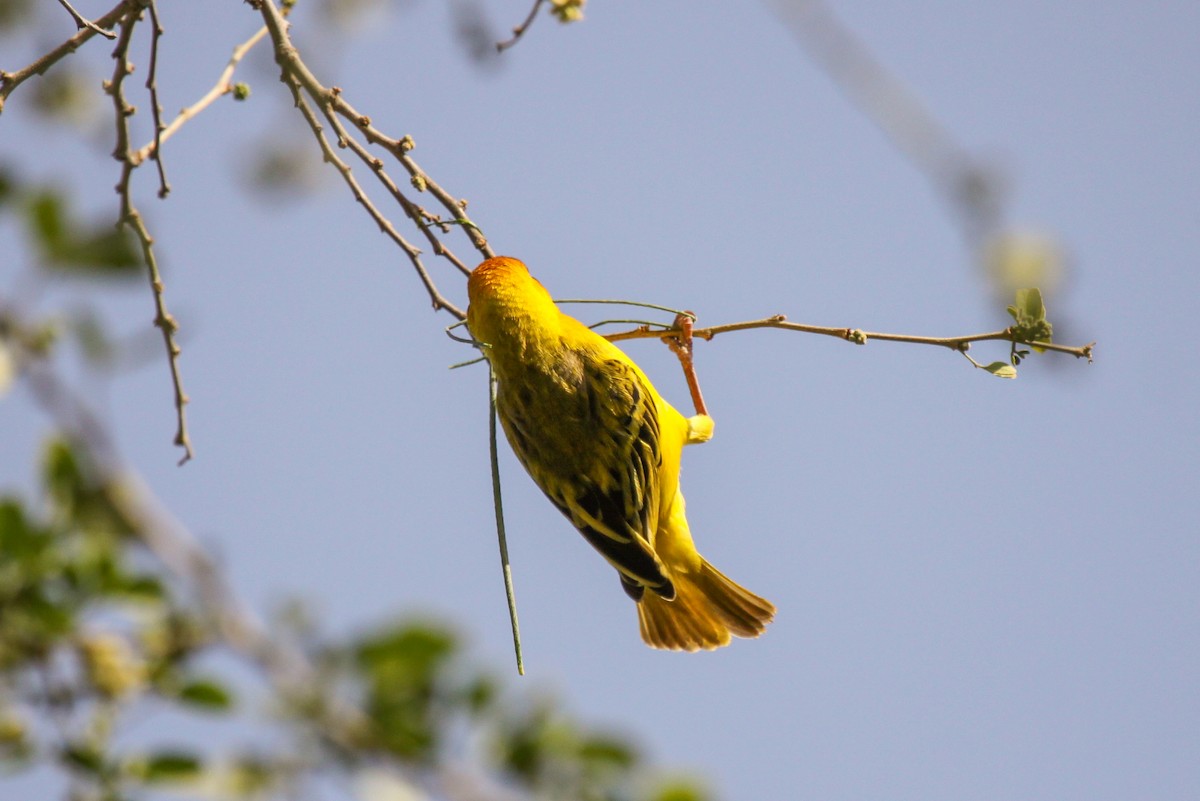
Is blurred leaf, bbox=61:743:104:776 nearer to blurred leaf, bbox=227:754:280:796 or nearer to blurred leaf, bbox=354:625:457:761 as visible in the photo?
blurred leaf, bbox=227:754:280:796

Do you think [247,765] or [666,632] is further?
[666,632]

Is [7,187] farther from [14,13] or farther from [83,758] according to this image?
[14,13]

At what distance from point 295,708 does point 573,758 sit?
1.32 feet

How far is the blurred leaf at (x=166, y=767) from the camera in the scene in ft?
5.03

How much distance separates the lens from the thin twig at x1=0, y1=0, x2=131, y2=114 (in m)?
2.45

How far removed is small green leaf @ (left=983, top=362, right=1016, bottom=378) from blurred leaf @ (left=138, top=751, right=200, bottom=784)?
2.08 metres

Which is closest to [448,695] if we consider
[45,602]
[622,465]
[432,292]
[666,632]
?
[45,602]

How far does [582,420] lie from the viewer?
4.12 meters

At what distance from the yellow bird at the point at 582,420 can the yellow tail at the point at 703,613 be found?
18.8 inches

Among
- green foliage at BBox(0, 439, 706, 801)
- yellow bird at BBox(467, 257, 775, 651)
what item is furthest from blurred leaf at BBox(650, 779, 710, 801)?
yellow bird at BBox(467, 257, 775, 651)

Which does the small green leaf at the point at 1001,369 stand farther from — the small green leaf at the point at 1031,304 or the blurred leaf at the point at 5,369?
the blurred leaf at the point at 5,369

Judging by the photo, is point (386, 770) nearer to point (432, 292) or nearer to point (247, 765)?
point (247, 765)

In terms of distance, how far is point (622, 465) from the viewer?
4.06 metres

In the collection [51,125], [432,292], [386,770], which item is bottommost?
[386,770]
